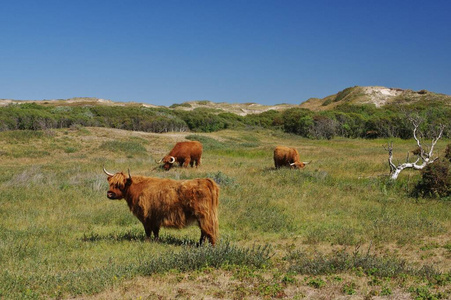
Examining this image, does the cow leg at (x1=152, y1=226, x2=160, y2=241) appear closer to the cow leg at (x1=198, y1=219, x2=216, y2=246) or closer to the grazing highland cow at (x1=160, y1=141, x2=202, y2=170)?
the cow leg at (x1=198, y1=219, x2=216, y2=246)

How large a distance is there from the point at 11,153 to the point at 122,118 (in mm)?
28783

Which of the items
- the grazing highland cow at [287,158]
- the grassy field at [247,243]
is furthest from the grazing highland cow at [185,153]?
the grazing highland cow at [287,158]

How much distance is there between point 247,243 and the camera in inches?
352

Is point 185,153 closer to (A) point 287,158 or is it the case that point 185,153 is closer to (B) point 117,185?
(A) point 287,158

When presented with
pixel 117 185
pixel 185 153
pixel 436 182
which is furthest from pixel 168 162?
pixel 436 182

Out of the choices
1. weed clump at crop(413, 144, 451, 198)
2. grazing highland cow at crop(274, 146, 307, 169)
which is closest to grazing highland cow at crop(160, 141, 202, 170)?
grazing highland cow at crop(274, 146, 307, 169)

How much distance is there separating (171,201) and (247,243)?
2.17m

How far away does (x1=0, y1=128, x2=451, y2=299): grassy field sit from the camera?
18.2 ft

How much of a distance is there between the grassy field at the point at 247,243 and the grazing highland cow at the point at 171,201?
0.55 meters

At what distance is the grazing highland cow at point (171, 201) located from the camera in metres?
7.75

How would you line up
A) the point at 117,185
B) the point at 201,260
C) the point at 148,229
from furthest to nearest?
1. the point at 117,185
2. the point at 148,229
3. the point at 201,260

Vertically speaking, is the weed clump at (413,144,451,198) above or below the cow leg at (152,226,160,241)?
above

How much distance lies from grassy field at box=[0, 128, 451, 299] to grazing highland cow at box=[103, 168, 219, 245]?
547mm

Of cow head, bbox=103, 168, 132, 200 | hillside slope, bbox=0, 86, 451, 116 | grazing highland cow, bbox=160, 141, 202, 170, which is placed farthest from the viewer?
hillside slope, bbox=0, 86, 451, 116
